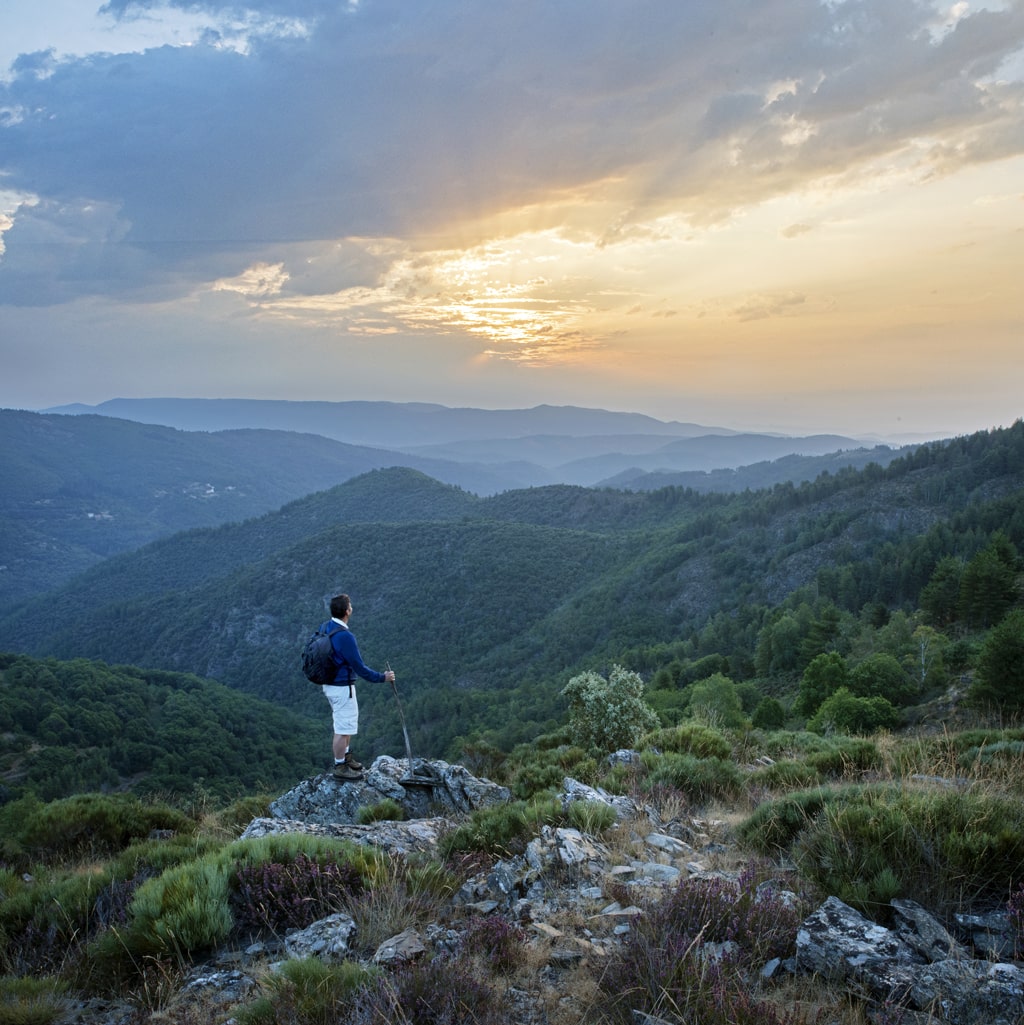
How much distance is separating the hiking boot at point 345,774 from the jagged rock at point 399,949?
506 cm

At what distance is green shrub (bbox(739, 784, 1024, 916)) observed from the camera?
3939mm

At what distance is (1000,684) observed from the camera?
57.1 ft

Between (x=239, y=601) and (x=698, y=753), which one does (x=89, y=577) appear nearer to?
(x=239, y=601)

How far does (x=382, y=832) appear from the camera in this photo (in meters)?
6.73

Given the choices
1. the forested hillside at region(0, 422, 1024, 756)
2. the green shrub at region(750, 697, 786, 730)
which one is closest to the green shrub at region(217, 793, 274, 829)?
the green shrub at region(750, 697, 786, 730)

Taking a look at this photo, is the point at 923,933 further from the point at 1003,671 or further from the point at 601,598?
the point at 601,598

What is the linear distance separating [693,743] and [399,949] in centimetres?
682

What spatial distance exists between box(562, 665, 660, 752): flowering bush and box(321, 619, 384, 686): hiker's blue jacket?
778 cm

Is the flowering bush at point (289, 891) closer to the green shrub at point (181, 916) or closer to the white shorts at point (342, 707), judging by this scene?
the green shrub at point (181, 916)

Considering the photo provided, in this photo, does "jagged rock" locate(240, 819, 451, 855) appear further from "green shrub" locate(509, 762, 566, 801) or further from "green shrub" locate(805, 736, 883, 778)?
"green shrub" locate(805, 736, 883, 778)

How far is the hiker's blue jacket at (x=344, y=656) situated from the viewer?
26.1 ft

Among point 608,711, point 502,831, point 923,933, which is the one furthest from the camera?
point 608,711

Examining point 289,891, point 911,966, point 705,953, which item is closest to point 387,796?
point 289,891

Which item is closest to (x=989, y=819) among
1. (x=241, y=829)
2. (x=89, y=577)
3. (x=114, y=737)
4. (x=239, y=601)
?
(x=241, y=829)
